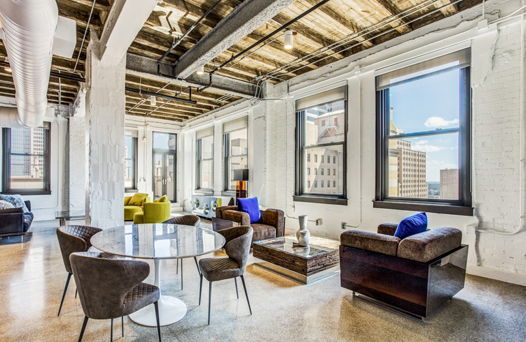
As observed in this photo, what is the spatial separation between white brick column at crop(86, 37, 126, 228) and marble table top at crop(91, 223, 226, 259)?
4.78ft

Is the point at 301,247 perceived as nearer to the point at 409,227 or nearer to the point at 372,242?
the point at 372,242

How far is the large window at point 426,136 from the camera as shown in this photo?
3.86 meters

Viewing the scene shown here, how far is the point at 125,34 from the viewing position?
3.46 metres

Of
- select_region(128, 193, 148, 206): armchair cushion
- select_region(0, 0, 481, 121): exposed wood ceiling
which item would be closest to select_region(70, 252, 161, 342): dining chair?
select_region(0, 0, 481, 121): exposed wood ceiling

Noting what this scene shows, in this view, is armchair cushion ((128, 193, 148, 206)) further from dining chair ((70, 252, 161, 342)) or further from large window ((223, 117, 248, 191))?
dining chair ((70, 252, 161, 342))

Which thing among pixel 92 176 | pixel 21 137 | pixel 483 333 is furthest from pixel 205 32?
pixel 21 137

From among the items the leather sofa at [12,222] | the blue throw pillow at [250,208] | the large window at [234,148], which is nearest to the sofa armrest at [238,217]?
the blue throw pillow at [250,208]

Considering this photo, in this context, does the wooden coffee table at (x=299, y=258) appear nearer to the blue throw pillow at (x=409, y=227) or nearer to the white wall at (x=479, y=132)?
the blue throw pillow at (x=409, y=227)

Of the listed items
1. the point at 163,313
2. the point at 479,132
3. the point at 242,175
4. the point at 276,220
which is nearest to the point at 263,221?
the point at 276,220

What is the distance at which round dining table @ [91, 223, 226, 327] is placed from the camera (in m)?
2.10

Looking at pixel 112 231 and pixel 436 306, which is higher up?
pixel 112 231

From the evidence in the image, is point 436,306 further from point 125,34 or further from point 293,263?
point 125,34

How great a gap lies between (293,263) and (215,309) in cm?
114

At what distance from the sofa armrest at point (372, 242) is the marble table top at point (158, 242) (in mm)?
1281
